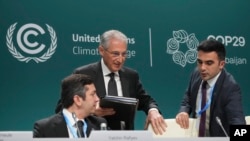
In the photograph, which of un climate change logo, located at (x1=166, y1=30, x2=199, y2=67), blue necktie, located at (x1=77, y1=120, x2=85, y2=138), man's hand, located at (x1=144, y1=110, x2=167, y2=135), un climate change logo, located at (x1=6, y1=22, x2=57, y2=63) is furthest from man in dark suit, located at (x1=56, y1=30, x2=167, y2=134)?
un climate change logo, located at (x1=166, y1=30, x2=199, y2=67)

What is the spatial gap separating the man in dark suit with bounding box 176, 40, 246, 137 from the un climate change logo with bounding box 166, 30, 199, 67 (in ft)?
5.02

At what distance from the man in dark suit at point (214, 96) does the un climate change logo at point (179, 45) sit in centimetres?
153

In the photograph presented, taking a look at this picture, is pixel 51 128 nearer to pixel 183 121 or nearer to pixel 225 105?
pixel 183 121

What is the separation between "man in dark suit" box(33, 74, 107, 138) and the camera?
113 inches

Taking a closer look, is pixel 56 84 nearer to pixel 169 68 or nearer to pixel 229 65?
pixel 169 68

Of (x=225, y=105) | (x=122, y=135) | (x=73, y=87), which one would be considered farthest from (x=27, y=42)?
(x=122, y=135)

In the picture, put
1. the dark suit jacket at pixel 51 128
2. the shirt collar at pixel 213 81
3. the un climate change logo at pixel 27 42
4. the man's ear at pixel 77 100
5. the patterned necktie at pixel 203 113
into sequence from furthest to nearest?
the un climate change logo at pixel 27 42
the shirt collar at pixel 213 81
the patterned necktie at pixel 203 113
the man's ear at pixel 77 100
the dark suit jacket at pixel 51 128

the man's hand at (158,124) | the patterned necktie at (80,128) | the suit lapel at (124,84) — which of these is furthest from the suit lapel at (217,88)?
the patterned necktie at (80,128)

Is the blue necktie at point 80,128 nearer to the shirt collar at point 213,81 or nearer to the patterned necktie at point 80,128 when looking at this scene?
the patterned necktie at point 80,128

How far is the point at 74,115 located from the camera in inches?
120

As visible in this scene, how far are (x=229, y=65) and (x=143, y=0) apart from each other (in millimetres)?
1309

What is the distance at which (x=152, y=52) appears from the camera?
5387 millimetres

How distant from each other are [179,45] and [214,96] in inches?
73.0

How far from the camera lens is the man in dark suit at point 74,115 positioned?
2861mm
